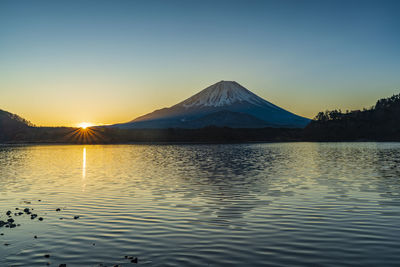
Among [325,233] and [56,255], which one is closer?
[56,255]

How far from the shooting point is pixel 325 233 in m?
15.0

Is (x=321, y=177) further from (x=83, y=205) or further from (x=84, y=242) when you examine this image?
(x=84, y=242)

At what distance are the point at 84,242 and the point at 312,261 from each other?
8.31m

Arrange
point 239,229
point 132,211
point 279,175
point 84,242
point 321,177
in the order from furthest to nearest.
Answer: point 279,175 → point 321,177 → point 132,211 → point 239,229 → point 84,242

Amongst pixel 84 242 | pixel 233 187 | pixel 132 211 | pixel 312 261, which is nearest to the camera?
pixel 312 261

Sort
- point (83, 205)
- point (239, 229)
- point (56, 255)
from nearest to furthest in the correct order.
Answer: point (56, 255) < point (239, 229) < point (83, 205)

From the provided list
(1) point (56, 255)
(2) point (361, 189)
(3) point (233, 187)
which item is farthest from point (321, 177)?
(1) point (56, 255)

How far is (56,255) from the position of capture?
12.8 m

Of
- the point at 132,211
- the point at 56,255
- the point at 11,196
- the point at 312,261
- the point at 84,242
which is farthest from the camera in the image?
the point at 11,196

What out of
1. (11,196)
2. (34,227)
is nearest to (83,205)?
(34,227)

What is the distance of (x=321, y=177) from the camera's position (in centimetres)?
3428

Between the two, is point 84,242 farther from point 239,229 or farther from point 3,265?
point 239,229

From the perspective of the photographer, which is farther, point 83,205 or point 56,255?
point 83,205

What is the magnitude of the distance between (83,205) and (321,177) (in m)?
21.5
